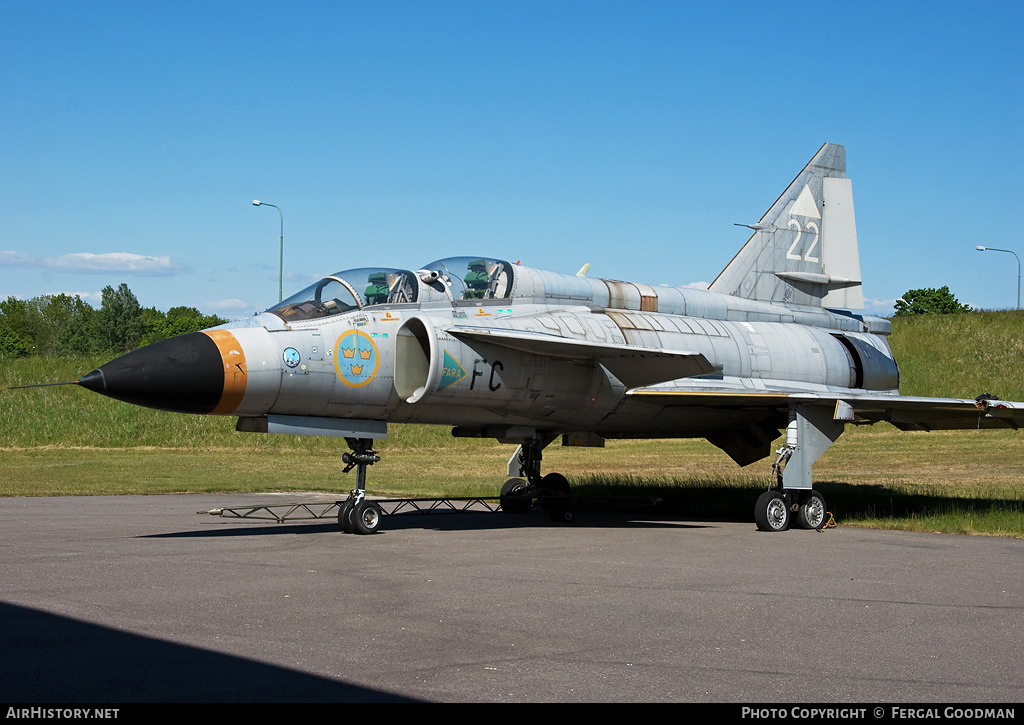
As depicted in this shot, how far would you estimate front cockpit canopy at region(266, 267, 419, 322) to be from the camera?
38.8ft

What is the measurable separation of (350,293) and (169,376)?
265 centimetres

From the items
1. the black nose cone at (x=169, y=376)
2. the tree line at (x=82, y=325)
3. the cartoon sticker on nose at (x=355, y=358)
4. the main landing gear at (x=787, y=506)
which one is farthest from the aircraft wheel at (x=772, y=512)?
the tree line at (x=82, y=325)

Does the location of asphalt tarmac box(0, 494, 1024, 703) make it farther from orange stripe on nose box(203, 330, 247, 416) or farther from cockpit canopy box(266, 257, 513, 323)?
cockpit canopy box(266, 257, 513, 323)

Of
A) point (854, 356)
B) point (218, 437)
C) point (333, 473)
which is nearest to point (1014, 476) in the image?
point (854, 356)

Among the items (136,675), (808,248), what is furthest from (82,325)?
(136,675)

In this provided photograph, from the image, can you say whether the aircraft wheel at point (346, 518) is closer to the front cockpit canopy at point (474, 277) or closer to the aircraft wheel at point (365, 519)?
the aircraft wheel at point (365, 519)

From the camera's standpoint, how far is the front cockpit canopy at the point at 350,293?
11812mm

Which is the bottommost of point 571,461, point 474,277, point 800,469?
point 571,461

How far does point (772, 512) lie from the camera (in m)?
13.8

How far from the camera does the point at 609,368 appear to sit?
13719mm

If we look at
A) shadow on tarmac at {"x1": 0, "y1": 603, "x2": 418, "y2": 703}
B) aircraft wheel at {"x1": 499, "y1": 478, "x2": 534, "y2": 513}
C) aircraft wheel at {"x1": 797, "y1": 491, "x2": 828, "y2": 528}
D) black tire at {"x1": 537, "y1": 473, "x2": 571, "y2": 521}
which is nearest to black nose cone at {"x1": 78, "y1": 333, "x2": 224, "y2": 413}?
shadow on tarmac at {"x1": 0, "y1": 603, "x2": 418, "y2": 703}

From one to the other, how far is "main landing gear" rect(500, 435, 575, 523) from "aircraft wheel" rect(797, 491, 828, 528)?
3.29 m

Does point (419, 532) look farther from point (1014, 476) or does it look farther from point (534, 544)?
point (1014, 476)
